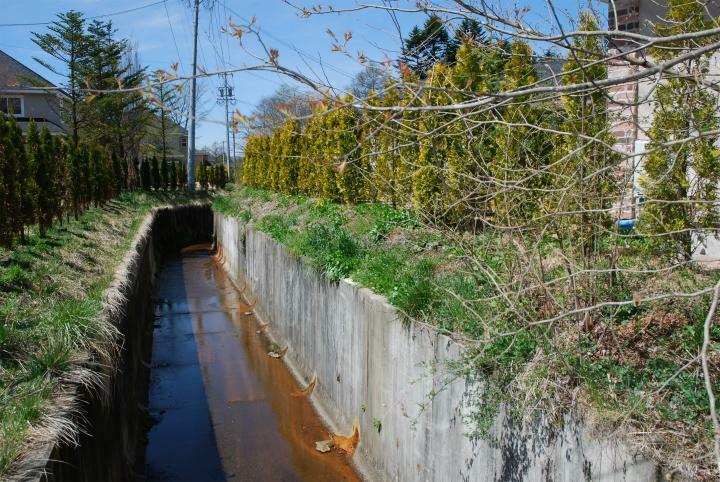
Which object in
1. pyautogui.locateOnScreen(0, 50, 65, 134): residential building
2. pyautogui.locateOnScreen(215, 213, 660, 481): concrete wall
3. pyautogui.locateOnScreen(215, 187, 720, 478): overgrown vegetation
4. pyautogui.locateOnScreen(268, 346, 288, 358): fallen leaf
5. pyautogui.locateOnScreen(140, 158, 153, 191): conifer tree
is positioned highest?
pyautogui.locateOnScreen(0, 50, 65, 134): residential building

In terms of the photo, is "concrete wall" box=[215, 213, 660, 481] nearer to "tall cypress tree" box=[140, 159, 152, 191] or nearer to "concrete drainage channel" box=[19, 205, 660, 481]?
"concrete drainage channel" box=[19, 205, 660, 481]

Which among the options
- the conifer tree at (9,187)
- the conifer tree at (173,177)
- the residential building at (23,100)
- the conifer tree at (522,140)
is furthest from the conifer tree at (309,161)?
the residential building at (23,100)

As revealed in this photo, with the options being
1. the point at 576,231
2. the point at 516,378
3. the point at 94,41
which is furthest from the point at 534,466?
the point at 94,41

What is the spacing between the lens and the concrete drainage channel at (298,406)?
403 cm

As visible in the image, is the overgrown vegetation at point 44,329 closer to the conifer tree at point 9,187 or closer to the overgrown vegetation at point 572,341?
the conifer tree at point 9,187

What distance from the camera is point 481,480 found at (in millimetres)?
4383

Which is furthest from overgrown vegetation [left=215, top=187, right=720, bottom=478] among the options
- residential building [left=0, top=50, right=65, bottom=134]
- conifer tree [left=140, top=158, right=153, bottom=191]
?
residential building [left=0, top=50, right=65, bottom=134]

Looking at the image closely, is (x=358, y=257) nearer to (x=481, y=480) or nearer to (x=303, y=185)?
(x=481, y=480)

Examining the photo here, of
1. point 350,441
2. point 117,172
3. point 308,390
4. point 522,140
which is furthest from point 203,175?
point 522,140

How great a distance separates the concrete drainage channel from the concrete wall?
1 cm

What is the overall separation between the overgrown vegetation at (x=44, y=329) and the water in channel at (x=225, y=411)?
6.36 ft

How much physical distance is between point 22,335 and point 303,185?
1245cm

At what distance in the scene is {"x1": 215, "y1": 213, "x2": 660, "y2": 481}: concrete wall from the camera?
351 centimetres

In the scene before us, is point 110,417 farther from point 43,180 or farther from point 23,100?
point 23,100
